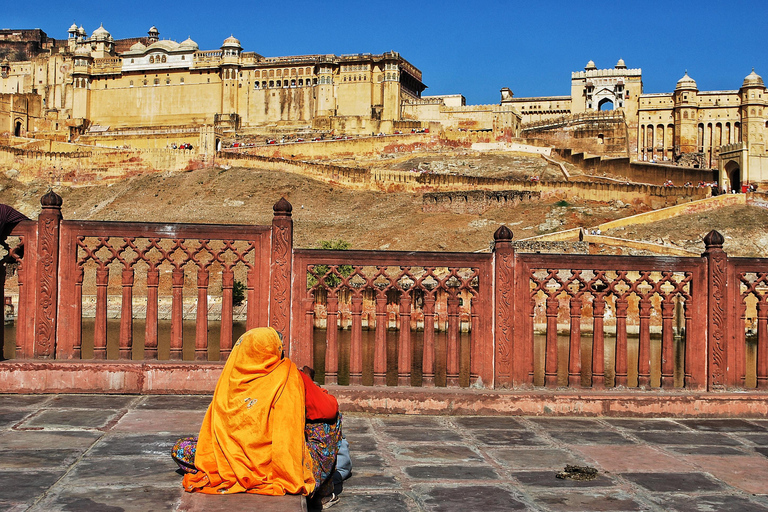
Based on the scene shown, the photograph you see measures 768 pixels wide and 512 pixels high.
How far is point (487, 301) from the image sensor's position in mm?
6812

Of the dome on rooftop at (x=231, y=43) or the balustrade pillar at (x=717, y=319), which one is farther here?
the dome on rooftop at (x=231, y=43)

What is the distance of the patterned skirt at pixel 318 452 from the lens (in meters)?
4.29

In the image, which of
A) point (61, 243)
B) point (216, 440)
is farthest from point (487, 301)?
point (61, 243)

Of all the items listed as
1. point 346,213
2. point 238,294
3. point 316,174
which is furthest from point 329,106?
point 238,294

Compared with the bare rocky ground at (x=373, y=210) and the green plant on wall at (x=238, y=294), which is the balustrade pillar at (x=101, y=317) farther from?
the bare rocky ground at (x=373, y=210)

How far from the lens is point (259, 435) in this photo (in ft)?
13.9

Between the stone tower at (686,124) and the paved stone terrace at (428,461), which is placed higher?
the stone tower at (686,124)

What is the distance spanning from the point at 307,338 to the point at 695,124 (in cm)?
5718

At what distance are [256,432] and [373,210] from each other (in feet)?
126

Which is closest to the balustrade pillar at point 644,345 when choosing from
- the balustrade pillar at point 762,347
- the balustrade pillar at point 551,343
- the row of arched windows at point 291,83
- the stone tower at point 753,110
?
the balustrade pillar at point 551,343

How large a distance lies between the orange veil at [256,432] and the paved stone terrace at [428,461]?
12cm

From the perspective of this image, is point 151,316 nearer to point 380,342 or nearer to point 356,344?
point 356,344

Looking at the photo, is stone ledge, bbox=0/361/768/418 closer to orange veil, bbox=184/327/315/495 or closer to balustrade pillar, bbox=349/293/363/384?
balustrade pillar, bbox=349/293/363/384

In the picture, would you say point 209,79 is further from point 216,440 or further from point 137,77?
point 216,440
